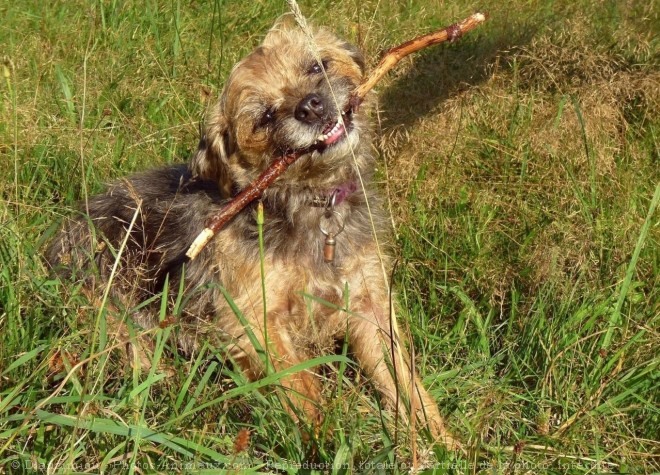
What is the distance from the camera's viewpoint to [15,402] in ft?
8.39

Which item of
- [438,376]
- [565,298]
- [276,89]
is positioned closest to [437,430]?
[438,376]

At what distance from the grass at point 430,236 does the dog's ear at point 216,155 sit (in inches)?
22.0

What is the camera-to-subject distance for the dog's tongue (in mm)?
3247

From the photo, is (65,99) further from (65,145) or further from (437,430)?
(437,430)

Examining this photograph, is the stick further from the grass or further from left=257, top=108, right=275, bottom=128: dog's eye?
the grass

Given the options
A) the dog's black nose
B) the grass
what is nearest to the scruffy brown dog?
the dog's black nose

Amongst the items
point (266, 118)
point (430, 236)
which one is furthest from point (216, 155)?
point (430, 236)

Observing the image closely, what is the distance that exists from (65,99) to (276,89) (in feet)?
5.72

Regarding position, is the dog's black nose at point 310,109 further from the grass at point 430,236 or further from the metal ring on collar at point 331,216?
the grass at point 430,236

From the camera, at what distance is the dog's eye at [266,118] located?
3.46 meters

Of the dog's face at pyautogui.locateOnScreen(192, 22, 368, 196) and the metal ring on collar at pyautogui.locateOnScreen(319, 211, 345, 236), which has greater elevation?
the dog's face at pyautogui.locateOnScreen(192, 22, 368, 196)

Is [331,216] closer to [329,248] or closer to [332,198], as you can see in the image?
[332,198]

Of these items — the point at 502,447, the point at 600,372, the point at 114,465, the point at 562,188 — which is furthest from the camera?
the point at 562,188

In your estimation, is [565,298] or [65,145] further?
[65,145]
